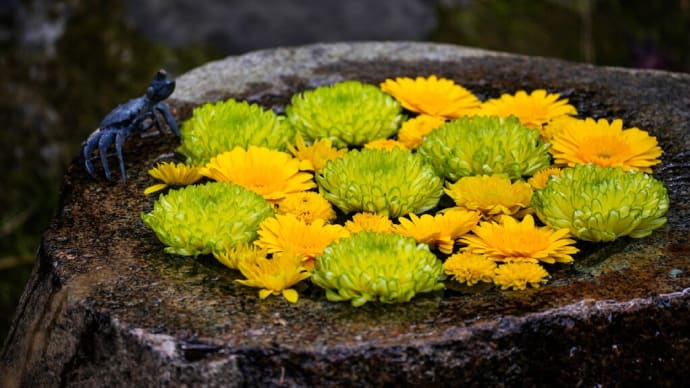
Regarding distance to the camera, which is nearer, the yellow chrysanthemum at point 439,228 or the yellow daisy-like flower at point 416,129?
the yellow chrysanthemum at point 439,228

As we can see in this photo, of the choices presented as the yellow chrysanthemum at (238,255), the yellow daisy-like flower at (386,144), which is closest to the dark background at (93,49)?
the yellow daisy-like flower at (386,144)

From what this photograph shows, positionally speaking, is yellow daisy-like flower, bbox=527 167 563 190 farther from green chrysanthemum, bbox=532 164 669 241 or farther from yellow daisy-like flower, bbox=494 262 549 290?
yellow daisy-like flower, bbox=494 262 549 290

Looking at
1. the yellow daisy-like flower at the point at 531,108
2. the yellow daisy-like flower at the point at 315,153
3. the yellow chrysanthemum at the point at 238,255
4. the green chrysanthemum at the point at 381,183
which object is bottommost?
the yellow chrysanthemum at the point at 238,255

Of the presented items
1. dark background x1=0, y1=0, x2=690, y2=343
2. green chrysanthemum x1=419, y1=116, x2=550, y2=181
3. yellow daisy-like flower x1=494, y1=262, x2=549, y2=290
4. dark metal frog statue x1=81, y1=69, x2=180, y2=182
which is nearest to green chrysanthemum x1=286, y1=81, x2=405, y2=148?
green chrysanthemum x1=419, y1=116, x2=550, y2=181

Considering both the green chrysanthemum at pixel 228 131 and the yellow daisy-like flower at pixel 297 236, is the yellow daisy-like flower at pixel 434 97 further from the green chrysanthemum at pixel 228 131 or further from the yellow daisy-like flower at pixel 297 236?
the yellow daisy-like flower at pixel 297 236

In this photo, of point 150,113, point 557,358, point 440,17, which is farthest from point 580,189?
point 440,17
